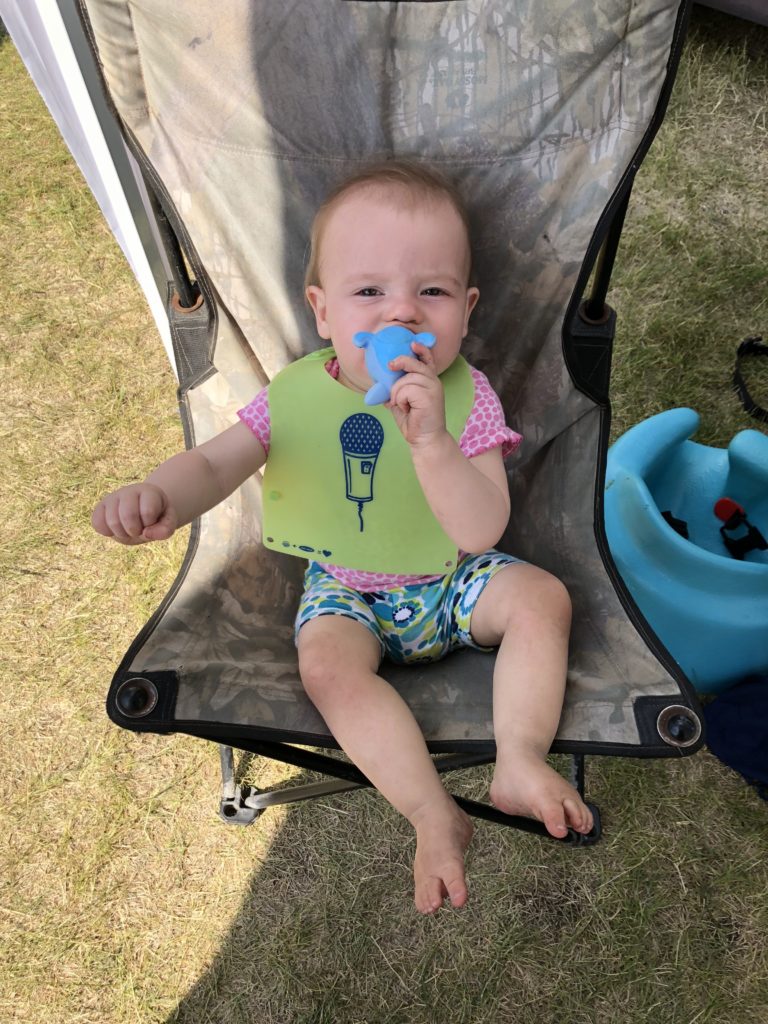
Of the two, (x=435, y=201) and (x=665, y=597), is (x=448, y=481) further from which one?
(x=665, y=597)

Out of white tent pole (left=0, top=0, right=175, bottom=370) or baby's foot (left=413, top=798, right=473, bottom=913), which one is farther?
white tent pole (left=0, top=0, right=175, bottom=370)

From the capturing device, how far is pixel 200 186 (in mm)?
1358

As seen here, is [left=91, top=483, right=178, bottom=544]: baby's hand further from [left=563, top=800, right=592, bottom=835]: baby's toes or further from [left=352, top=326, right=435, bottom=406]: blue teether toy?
[left=563, top=800, right=592, bottom=835]: baby's toes

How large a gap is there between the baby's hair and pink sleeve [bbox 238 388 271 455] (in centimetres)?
22

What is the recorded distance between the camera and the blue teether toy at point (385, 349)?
1055 millimetres

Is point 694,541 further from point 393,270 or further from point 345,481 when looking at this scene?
point 393,270

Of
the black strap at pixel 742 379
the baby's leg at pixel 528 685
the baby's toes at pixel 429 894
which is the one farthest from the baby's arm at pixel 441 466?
the black strap at pixel 742 379

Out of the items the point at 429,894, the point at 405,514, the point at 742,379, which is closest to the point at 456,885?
the point at 429,894

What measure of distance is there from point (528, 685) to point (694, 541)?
2.67 feet

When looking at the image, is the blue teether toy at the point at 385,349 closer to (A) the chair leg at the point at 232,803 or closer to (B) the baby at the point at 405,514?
(B) the baby at the point at 405,514

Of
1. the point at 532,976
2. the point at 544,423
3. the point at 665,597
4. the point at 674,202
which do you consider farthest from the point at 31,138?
the point at 532,976

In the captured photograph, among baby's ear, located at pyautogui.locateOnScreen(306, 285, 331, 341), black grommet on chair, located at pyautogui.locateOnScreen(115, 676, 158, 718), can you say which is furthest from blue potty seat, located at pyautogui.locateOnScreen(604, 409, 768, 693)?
black grommet on chair, located at pyautogui.locateOnScreen(115, 676, 158, 718)

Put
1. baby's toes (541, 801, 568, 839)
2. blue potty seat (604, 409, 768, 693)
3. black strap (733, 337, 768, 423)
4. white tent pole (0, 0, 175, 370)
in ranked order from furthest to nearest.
→ 1. black strap (733, 337, 768, 423)
2. blue potty seat (604, 409, 768, 693)
3. white tent pole (0, 0, 175, 370)
4. baby's toes (541, 801, 568, 839)

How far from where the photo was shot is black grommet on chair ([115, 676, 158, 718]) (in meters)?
1.04
